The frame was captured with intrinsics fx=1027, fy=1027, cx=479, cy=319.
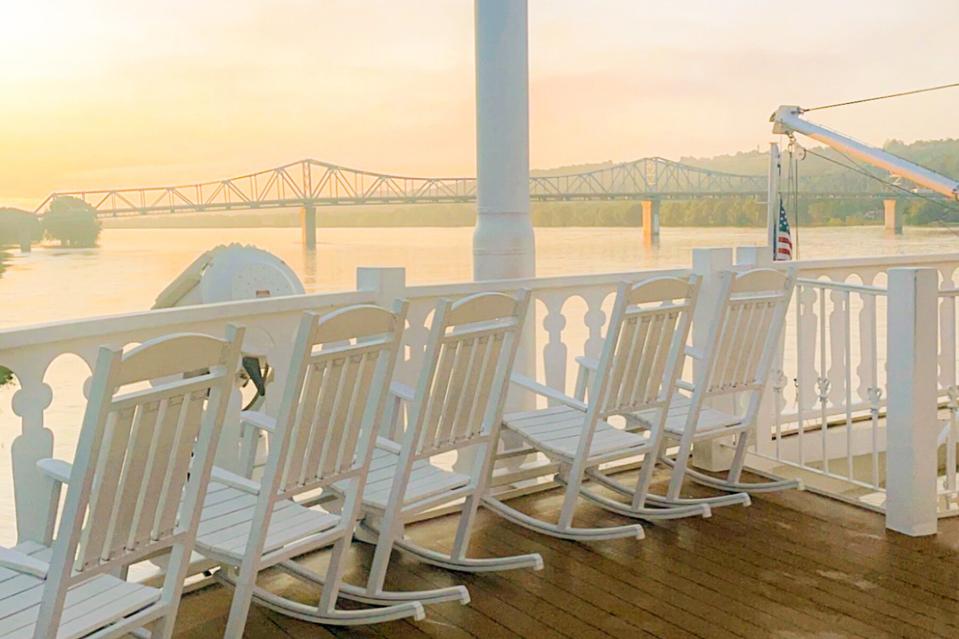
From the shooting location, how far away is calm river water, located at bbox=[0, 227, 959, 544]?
9969mm

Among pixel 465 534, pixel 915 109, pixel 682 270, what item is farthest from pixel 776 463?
pixel 915 109

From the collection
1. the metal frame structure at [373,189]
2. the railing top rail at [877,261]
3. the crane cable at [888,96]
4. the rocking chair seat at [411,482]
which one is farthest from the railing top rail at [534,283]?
the crane cable at [888,96]

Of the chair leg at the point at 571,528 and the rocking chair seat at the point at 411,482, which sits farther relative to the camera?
the chair leg at the point at 571,528

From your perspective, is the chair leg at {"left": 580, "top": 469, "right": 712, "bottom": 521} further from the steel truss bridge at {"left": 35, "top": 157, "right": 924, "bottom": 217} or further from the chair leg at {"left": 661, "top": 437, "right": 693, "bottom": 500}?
the steel truss bridge at {"left": 35, "top": 157, "right": 924, "bottom": 217}

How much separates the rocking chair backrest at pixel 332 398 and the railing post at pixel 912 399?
1.95m

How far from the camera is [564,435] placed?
3.84 meters

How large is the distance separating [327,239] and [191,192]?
2353mm

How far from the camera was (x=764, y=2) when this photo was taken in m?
12.5

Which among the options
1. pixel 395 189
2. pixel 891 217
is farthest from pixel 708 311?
pixel 891 217

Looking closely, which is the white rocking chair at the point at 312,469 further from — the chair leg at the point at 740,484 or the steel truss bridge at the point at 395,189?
the steel truss bridge at the point at 395,189

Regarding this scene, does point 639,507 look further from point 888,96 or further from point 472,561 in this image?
point 888,96

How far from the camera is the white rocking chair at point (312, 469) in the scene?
2621 millimetres

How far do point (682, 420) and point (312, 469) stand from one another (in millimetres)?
1897

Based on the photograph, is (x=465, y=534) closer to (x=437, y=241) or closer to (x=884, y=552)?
(x=884, y=552)
